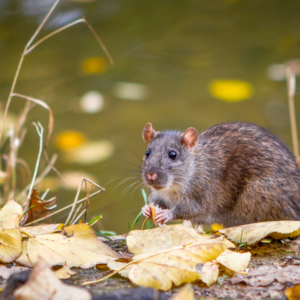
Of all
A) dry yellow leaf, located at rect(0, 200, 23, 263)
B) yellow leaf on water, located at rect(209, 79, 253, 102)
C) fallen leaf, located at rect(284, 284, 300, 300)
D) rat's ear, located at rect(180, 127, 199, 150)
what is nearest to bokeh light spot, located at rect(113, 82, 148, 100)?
yellow leaf on water, located at rect(209, 79, 253, 102)

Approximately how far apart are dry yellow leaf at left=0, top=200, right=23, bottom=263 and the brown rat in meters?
1.36

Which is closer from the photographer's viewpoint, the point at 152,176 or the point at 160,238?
the point at 160,238

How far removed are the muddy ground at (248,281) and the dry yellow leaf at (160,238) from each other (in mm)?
216

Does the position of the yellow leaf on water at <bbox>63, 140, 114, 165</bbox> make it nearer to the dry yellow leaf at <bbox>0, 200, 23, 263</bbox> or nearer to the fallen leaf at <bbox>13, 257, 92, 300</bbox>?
the dry yellow leaf at <bbox>0, 200, 23, 263</bbox>

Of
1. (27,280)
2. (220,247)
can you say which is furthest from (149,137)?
(27,280)

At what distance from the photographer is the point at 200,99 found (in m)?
8.23

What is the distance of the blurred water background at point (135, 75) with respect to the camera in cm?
691

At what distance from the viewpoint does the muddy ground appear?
2120mm

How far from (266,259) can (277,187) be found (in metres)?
1.17

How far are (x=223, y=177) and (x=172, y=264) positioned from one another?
1.95 metres

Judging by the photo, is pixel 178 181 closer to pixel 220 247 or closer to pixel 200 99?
pixel 220 247

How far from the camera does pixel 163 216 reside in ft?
12.0

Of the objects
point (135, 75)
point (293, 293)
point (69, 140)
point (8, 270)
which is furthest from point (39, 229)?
point (135, 75)

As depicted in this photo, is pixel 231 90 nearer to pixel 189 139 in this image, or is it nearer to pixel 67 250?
pixel 189 139
